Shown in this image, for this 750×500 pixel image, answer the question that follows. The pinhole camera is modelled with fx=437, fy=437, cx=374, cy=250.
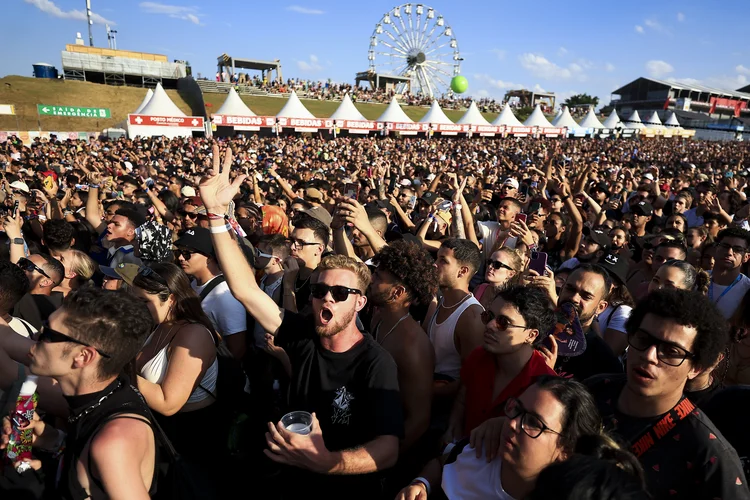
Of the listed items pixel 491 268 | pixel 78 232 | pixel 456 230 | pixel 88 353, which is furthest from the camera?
pixel 78 232

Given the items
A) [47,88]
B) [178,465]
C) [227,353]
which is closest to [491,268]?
[227,353]

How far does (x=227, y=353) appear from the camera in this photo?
2.66 m

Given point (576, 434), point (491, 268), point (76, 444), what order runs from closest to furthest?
point (576, 434) → point (76, 444) → point (491, 268)

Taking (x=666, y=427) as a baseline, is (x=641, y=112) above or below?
above

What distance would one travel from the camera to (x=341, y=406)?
2.13 metres

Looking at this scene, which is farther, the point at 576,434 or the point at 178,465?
the point at 178,465

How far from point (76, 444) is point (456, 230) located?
4.25 m

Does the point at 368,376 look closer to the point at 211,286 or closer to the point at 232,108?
the point at 211,286

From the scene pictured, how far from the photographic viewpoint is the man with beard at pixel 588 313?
2.76 m

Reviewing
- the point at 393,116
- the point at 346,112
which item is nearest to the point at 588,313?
the point at 346,112

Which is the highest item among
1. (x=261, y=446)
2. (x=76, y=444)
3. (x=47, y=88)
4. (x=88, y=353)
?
(x=47, y=88)

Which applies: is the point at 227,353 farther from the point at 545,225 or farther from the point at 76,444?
the point at 545,225

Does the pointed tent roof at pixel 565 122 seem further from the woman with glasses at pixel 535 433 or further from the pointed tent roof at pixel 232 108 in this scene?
the woman with glasses at pixel 535 433

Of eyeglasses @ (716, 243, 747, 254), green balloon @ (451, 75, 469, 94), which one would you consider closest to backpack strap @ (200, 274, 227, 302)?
eyeglasses @ (716, 243, 747, 254)
